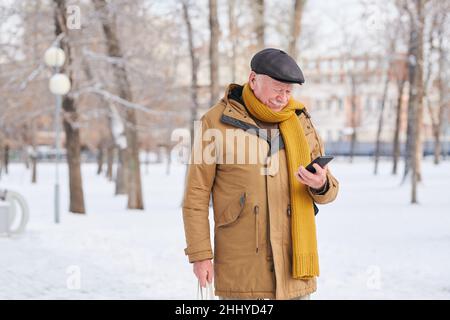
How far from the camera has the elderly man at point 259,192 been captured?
3447mm

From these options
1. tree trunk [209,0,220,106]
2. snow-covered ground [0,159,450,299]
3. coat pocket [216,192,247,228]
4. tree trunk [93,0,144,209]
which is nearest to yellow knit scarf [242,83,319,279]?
coat pocket [216,192,247,228]

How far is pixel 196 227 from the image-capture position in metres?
3.53

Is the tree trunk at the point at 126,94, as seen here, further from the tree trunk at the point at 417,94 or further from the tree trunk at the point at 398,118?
the tree trunk at the point at 398,118

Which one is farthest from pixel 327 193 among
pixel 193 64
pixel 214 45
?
pixel 193 64

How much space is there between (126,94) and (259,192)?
16.1 m

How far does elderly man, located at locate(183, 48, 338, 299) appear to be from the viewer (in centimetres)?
345

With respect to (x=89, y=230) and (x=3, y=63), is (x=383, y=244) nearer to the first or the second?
(x=89, y=230)

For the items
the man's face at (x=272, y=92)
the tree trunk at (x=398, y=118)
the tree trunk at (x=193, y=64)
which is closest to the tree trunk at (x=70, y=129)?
the tree trunk at (x=193, y=64)

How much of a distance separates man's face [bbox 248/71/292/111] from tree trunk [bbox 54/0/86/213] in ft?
44.7

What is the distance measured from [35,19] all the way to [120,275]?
982cm

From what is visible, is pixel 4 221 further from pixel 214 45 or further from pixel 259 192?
pixel 259 192

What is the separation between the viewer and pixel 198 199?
11.6ft
